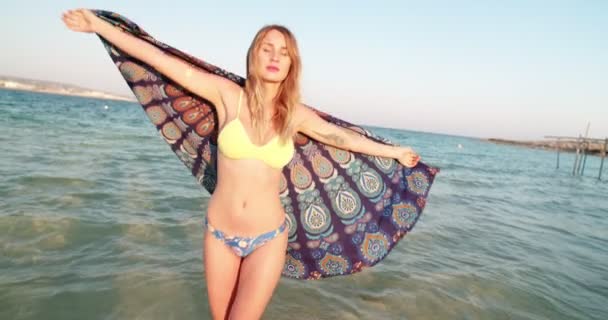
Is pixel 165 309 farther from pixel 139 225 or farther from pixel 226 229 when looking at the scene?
pixel 139 225

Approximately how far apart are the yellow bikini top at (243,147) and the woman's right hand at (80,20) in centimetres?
117

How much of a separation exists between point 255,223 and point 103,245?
10.8ft

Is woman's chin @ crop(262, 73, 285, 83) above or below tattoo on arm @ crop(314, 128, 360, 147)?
above

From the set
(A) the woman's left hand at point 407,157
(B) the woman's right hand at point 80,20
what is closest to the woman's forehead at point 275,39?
(B) the woman's right hand at point 80,20

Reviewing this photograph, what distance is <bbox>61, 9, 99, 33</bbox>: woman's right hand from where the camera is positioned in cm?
246

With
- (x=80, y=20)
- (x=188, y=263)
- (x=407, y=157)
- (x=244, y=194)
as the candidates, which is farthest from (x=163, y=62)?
(x=188, y=263)

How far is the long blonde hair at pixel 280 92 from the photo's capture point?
2.56 meters

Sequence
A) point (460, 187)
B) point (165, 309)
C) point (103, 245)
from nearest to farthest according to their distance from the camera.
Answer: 1. point (165, 309)
2. point (103, 245)
3. point (460, 187)

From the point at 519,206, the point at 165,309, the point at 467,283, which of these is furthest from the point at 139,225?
the point at 519,206

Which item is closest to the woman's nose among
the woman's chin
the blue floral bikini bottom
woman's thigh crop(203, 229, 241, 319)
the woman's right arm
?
the woman's chin

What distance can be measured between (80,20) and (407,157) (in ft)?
8.83

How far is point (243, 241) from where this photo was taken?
2.59 m

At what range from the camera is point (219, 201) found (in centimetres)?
262

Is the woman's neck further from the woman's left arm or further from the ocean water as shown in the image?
the ocean water
